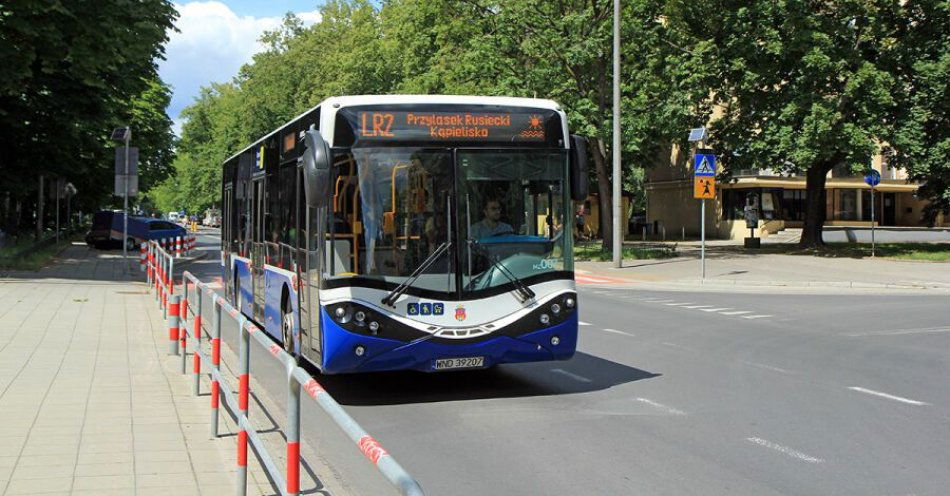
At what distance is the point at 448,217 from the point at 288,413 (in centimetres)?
504

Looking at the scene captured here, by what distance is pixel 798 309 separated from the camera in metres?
19.2

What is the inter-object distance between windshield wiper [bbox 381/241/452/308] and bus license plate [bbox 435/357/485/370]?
72 centimetres

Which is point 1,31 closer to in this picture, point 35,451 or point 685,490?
point 35,451

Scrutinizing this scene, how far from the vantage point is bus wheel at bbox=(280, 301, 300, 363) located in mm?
10625

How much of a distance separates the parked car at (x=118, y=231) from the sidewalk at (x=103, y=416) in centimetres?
3389

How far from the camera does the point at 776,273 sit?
93.5 feet

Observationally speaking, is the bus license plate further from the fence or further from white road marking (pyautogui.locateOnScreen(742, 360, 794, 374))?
white road marking (pyautogui.locateOnScreen(742, 360, 794, 374))

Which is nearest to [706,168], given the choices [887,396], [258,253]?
[258,253]

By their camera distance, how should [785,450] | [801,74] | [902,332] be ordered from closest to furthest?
[785,450] < [902,332] < [801,74]

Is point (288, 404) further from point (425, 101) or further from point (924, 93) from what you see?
point (924, 93)

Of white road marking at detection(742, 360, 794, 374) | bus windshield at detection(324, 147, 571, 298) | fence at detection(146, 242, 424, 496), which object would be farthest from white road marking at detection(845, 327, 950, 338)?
fence at detection(146, 242, 424, 496)

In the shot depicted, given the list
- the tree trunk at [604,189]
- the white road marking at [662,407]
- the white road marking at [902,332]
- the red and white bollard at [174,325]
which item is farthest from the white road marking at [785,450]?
the tree trunk at [604,189]

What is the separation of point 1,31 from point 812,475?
22.0 meters

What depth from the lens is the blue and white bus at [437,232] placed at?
8.82 meters
